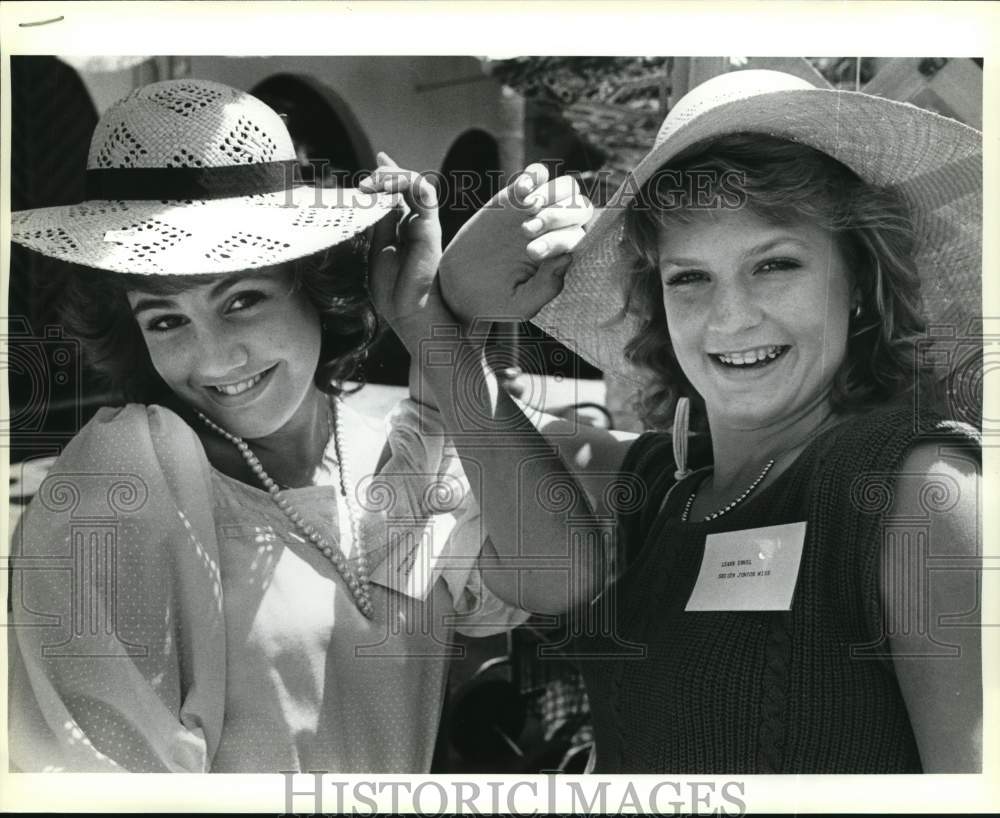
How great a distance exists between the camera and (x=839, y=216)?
2.36m

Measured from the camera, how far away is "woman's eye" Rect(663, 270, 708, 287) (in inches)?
94.5

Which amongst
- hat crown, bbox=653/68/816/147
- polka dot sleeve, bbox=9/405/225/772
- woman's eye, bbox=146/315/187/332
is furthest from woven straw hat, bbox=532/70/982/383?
polka dot sleeve, bbox=9/405/225/772

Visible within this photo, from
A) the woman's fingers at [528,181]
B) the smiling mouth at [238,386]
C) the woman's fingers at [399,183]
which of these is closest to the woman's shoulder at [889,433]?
the woman's fingers at [528,181]

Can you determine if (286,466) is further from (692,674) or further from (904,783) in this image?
(904,783)

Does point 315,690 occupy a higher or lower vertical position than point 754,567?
lower

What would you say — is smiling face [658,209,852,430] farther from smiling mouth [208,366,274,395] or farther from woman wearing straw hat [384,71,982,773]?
smiling mouth [208,366,274,395]

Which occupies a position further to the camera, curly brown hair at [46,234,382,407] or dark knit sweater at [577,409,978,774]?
curly brown hair at [46,234,382,407]

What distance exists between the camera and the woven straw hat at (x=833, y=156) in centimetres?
232

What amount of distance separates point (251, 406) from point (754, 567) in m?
1.07

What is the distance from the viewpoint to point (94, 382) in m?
2.45

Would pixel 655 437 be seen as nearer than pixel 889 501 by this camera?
No

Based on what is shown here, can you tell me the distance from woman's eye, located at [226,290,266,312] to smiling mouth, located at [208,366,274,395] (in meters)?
0.14

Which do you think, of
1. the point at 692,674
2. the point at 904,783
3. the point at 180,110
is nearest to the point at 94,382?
the point at 180,110

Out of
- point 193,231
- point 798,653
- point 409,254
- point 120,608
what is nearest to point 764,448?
point 798,653
